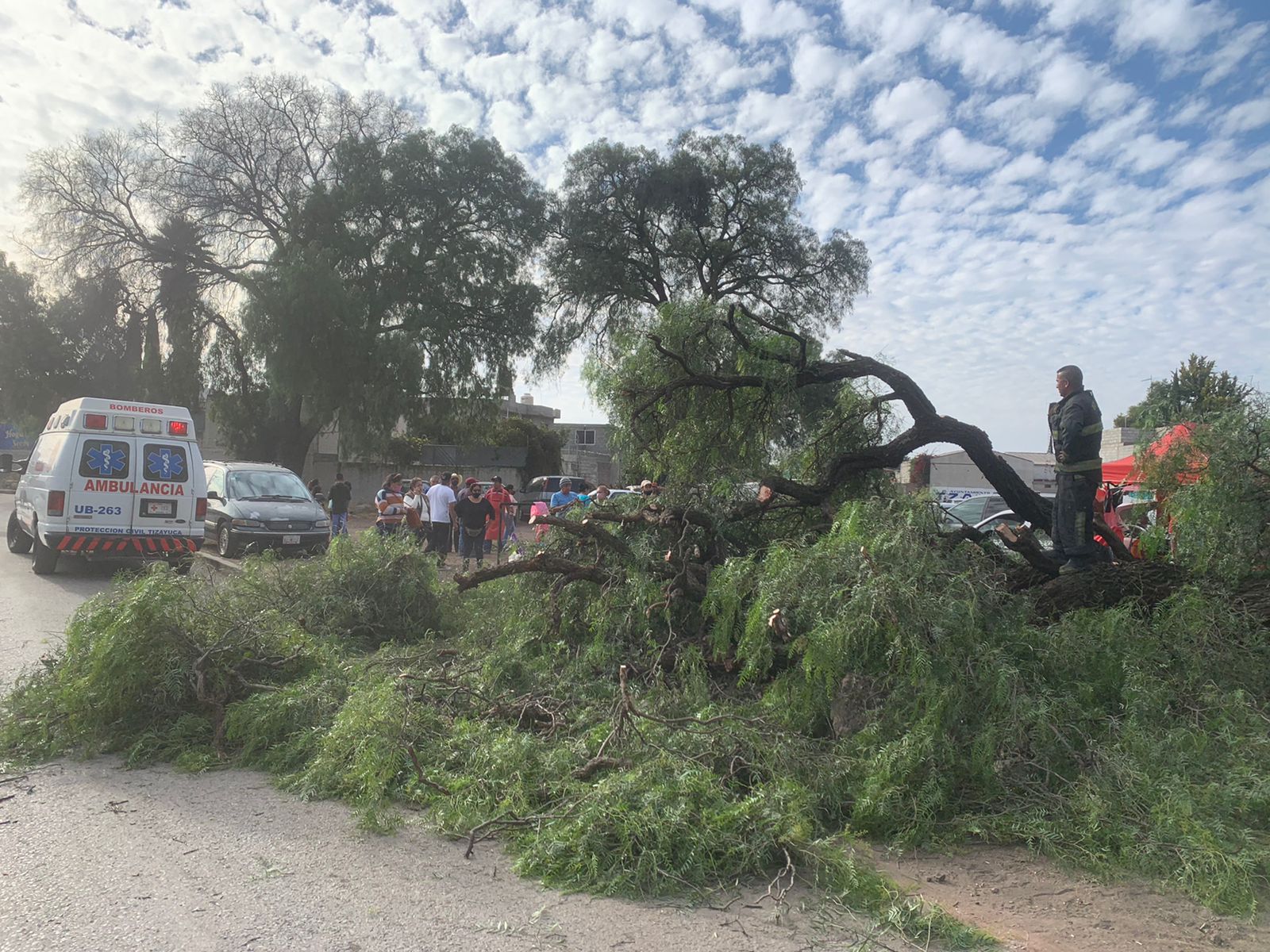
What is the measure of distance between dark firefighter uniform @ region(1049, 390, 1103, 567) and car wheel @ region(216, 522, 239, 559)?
1332cm

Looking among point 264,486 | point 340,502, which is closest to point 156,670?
point 264,486

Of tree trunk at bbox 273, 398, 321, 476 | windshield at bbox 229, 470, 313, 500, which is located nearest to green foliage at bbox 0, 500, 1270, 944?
windshield at bbox 229, 470, 313, 500

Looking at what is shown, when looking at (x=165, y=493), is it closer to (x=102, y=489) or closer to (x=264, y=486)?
(x=102, y=489)

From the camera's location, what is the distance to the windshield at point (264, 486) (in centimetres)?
1609

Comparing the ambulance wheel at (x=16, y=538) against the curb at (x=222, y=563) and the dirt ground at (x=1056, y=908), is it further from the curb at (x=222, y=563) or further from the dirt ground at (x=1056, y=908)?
the dirt ground at (x=1056, y=908)

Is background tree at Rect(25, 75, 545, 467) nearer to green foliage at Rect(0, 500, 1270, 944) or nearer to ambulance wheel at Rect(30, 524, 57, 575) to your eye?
ambulance wheel at Rect(30, 524, 57, 575)

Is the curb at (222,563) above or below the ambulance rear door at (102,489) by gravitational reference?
below

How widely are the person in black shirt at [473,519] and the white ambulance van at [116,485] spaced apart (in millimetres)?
3878

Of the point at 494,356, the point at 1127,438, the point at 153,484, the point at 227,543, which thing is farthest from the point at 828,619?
the point at 494,356

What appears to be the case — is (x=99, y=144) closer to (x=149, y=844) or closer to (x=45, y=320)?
(x=45, y=320)

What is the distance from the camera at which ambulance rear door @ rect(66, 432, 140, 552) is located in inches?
489

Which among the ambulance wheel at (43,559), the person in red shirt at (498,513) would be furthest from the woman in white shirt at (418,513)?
the ambulance wheel at (43,559)

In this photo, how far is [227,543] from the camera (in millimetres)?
15453

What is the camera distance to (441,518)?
14891 millimetres
